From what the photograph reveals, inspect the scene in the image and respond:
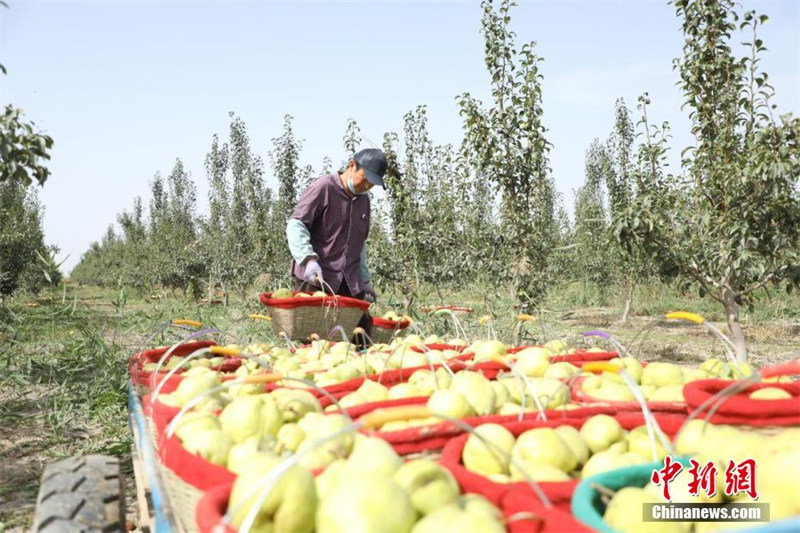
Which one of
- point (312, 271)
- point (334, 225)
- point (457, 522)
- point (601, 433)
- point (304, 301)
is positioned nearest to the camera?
point (457, 522)

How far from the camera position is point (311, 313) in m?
3.88

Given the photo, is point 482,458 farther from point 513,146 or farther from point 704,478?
point 513,146

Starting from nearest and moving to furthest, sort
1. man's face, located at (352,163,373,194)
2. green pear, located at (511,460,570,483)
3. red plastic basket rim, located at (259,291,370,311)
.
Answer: green pear, located at (511,460,570,483) → red plastic basket rim, located at (259,291,370,311) → man's face, located at (352,163,373,194)

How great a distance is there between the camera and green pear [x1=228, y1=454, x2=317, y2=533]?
106 centimetres

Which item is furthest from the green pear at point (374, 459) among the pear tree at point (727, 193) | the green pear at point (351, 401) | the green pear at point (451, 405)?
the pear tree at point (727, 193)

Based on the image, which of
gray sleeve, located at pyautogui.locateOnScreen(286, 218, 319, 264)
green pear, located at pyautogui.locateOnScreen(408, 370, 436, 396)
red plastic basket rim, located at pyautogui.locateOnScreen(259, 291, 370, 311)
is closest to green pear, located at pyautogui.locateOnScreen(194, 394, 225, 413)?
green pear, located at pyautogui.locateOnScreen(408, 370, 436, 396)

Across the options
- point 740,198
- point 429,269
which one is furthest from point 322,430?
point 429,269

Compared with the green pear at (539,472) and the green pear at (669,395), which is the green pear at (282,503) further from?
the green pear at (669,395)

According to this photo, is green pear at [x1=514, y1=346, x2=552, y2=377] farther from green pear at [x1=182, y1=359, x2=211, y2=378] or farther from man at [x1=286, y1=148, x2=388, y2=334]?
man at [x1=286, y1=148, x2=388, y2=334]

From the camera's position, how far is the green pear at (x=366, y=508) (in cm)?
97

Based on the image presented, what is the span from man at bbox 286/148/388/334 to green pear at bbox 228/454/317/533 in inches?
122

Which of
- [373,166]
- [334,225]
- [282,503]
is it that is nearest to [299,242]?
[334,225]

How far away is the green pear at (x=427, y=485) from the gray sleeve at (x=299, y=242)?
317cm

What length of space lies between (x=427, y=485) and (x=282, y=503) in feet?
0.84
